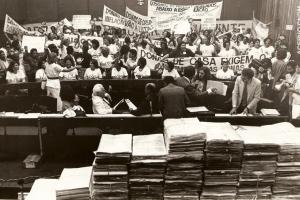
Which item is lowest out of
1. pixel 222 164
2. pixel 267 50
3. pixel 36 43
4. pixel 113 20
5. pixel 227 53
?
pixel 222 164

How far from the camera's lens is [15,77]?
13.3 metres

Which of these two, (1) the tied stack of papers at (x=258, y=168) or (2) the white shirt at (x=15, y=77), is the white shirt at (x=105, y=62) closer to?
(2) the white shirt at (x=15, y=77)

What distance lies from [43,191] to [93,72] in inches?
340

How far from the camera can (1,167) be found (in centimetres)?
950

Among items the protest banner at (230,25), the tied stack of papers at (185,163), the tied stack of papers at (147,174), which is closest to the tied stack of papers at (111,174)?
the tied stack of papers at (147,174)

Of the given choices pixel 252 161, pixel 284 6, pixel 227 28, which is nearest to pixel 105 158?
pixel 252 161

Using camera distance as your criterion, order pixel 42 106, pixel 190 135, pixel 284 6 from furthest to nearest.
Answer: pixel 284 6
pixel 42 106
pixel 190 135

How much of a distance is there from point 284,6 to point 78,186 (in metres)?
18.4

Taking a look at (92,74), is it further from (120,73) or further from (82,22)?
(82,22)

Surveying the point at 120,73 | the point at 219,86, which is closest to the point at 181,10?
the point at 120,73

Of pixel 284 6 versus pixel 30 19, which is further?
pixel 30 19

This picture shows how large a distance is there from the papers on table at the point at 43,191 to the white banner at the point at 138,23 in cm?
→ 1584

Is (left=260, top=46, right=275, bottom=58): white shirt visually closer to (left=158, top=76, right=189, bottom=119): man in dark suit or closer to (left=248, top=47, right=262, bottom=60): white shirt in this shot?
(left=248, top=47, right=262, bottom=60): white shirt

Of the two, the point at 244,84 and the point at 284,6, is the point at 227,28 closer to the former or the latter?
the point at 284,6
